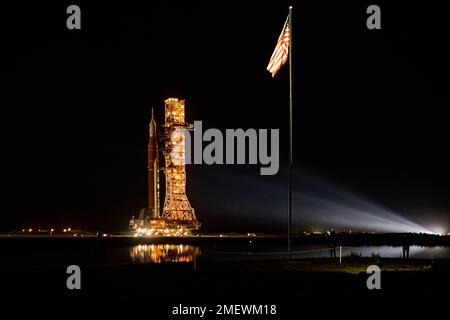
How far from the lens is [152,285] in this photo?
73.4 feet

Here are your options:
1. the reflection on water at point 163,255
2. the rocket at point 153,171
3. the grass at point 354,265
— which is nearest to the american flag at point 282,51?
the grass at point 354,265

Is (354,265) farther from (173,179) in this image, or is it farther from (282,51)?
(173,179)

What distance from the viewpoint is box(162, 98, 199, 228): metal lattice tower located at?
82062 millimetres

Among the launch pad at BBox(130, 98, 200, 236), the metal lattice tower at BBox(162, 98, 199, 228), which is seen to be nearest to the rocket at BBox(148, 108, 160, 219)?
the launch pad at BBox(130, 98, 200, 236)

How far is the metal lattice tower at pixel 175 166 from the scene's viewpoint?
8206 cm

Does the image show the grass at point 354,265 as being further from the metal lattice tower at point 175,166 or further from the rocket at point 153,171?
the rocket at point 153,171

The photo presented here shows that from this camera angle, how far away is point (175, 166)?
83000 mm

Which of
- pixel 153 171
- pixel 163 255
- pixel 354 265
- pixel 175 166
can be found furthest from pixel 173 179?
pixel 354 265

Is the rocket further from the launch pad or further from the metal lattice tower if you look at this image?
the metal lattice tower

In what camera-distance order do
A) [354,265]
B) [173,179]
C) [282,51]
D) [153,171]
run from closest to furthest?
[282,51] → [354,265] → [173,179] → [153,171]

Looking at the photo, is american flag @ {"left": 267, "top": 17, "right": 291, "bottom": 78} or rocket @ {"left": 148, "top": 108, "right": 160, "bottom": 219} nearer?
american flag @ {"left": 267, "top": 17, "right": 291, "bottom": 78}
